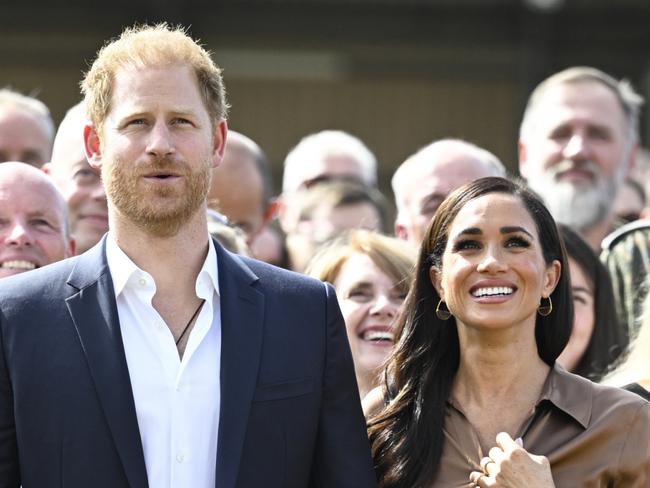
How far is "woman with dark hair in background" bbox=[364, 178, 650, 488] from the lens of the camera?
3875 mm

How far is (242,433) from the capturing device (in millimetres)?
3670

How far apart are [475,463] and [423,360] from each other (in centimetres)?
43

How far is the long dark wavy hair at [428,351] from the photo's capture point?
13.3 ft

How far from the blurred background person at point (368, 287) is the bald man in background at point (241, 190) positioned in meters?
1.00

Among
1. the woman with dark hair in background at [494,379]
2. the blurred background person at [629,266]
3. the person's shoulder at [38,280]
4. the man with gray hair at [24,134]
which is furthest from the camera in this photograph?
the man with gray hair at [24,134]

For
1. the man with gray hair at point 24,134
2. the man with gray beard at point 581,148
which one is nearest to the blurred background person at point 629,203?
the man with gray beard at point 581,148

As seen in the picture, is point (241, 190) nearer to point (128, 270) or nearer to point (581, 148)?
point (581, 148)

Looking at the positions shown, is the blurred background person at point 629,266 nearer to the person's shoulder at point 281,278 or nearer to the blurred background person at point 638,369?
the blurred background person at point 638,369

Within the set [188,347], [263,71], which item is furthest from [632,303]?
[263,71]

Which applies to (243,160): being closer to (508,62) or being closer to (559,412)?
(559,412)

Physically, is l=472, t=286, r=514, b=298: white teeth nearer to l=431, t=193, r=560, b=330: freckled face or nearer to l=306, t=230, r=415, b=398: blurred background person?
l=431, t=193, r=560, b=330: freckled face

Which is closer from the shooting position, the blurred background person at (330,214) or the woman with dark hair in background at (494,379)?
the woman with dark hair in background at (494,379)

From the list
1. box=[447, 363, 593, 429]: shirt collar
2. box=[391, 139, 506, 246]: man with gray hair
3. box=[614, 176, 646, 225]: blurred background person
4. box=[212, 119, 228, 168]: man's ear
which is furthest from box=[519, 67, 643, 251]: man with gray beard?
box=[212, 119, 228, 168]: man's ear

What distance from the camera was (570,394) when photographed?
401 cm
